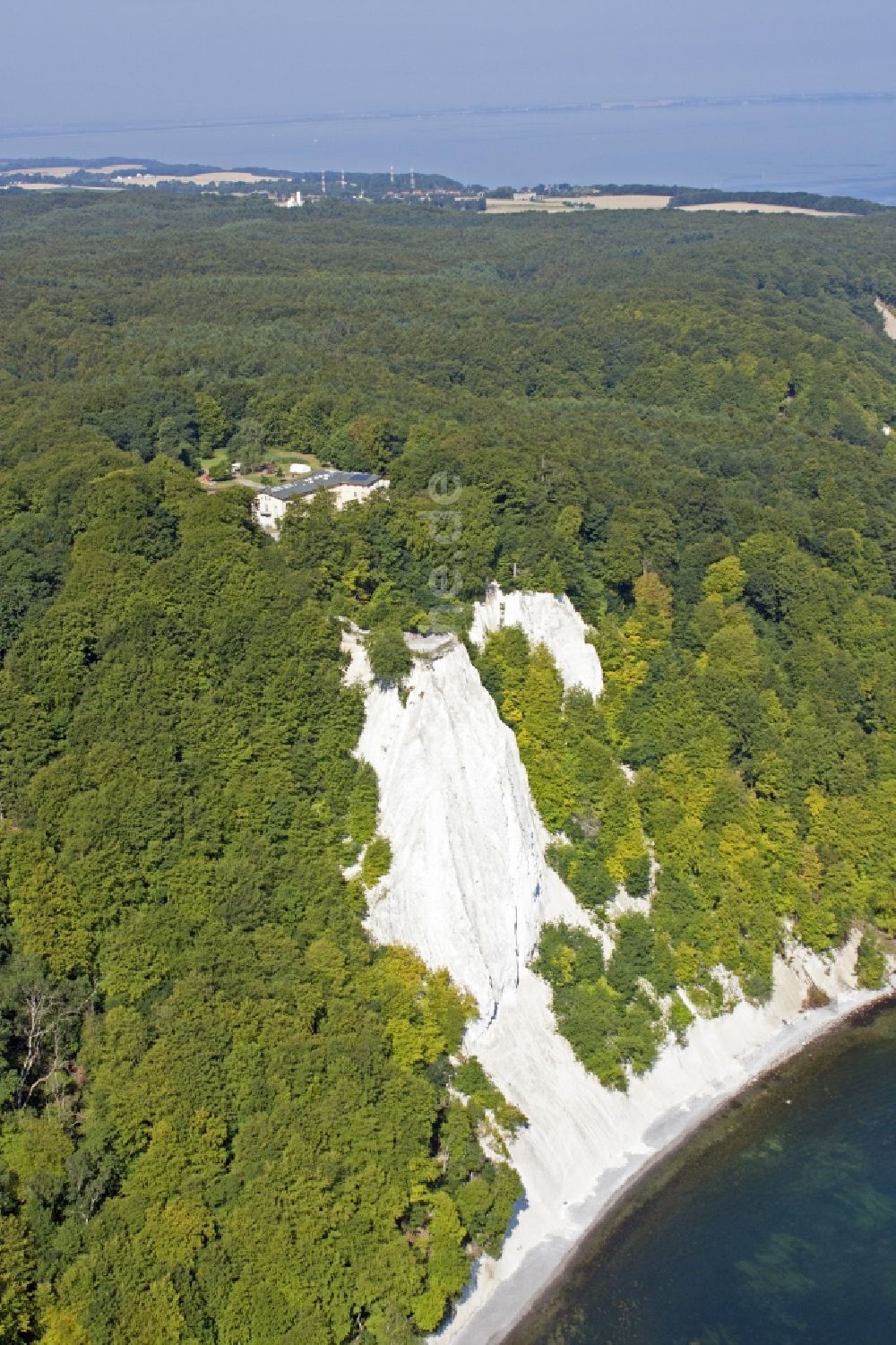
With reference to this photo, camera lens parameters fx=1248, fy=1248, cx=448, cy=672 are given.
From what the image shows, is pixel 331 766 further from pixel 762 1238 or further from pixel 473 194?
pixel 473 194

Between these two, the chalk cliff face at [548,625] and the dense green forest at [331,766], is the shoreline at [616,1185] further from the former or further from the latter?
the chalk cliff face at [548,625]

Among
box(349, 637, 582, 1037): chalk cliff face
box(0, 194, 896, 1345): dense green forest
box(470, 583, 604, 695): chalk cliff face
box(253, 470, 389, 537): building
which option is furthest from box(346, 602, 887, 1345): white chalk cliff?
box(253, 470, 389, 537): building

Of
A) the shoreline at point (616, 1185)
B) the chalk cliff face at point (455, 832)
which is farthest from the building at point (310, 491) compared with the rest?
the shoreline at point (616, 1185)

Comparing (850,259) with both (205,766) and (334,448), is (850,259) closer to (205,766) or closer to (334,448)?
(334,448)

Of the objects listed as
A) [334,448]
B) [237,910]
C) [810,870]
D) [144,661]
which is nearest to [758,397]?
[334,448]

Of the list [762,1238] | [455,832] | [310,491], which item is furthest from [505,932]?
[310,491]

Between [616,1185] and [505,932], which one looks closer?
[616,1185]
